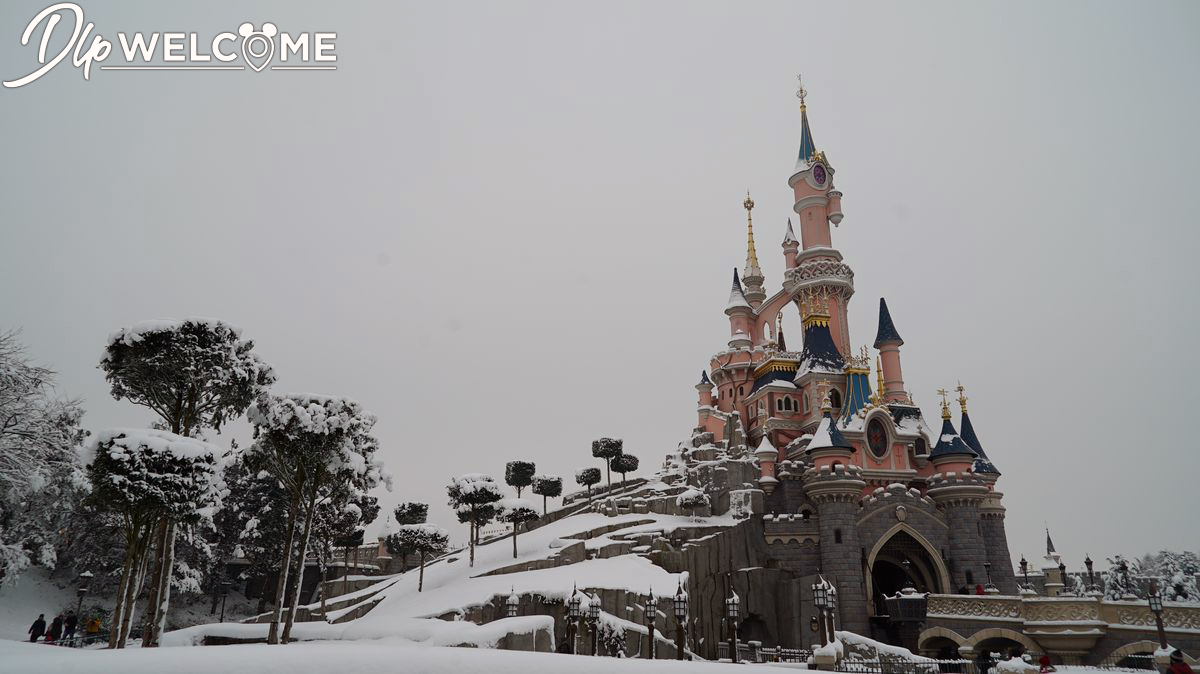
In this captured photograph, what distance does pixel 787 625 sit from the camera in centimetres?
3941

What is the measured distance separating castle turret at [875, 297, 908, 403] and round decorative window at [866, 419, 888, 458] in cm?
627

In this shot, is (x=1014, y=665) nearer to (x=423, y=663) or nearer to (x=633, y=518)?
(x=423, y=663)

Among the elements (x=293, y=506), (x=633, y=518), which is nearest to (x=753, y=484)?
(x=633, y=518)

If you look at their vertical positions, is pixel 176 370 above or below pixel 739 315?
below

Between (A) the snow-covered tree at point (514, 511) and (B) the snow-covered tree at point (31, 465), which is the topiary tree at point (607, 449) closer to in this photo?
(A) the snow-covered tree at point (514, 511)

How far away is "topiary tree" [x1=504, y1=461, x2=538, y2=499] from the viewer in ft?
184

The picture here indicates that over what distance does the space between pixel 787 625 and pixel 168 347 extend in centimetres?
3422

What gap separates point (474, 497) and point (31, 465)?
22797 millimetres

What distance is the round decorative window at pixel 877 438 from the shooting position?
45906mm

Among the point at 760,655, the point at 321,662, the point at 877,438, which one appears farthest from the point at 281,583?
the point at 877,438

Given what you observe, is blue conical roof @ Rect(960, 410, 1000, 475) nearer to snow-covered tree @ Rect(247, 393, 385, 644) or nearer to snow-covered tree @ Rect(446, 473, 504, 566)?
snow-covered tree @ Rect(446, 473, 504, 566)

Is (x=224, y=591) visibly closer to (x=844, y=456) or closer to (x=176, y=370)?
(x=176, y=370)

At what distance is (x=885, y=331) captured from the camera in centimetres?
5506

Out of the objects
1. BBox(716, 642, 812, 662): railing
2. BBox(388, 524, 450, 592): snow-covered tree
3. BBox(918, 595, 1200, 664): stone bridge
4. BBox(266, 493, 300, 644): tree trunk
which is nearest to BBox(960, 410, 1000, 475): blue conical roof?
BBox(918, 595, 1200, 664): stone bridge
